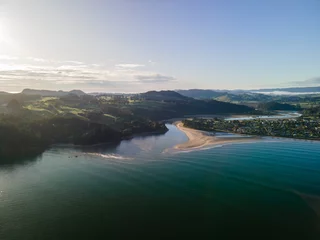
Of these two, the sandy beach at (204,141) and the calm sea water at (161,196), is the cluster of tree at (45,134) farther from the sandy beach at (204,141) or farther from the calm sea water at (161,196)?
the sandy beach at (204,141)

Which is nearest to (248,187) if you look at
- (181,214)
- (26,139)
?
(181,214)

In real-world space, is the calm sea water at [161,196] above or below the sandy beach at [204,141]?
below

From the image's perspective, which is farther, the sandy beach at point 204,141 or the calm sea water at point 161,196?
the sandy beach at point 204,141

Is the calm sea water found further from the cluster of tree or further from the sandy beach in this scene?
the cluster of tree

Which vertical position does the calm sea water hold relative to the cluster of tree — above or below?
below

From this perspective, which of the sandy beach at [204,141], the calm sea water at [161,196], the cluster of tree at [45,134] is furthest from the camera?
the sandy beach at [204,141]

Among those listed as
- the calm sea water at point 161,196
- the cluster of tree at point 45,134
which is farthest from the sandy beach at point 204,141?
the cluster of tree at point 45,134

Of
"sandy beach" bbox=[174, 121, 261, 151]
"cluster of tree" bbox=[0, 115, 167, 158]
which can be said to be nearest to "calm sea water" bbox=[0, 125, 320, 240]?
"sandy beach" bbox=[174, 121, 261, 151]

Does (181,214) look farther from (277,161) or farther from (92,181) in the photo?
(277,161)

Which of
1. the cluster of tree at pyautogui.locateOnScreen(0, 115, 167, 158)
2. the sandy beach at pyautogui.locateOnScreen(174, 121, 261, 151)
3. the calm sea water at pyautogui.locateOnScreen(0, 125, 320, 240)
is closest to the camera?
the calm sea water at pyautogui.locateOnScreen(0, 125, 320, 240)
